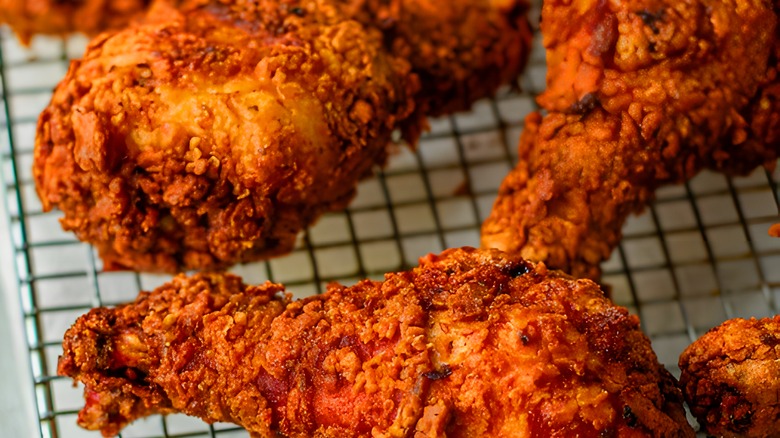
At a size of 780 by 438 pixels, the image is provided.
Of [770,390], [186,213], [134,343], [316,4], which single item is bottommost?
[770,390]

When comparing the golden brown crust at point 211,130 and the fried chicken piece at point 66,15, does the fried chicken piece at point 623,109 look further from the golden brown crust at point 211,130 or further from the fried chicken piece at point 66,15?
the fried chicken piece at point 66,15

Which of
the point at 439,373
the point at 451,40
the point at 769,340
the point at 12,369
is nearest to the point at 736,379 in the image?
the point at 769,340

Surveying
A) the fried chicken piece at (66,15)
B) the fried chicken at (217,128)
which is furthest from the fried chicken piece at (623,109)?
the fried chicken piece at (66,15)

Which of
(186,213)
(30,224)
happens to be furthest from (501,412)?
(30,224)

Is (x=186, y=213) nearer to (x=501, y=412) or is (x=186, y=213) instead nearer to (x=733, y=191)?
(x=501, y=412)

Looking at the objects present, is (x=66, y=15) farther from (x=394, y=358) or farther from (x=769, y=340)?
(x=769, y=340)
